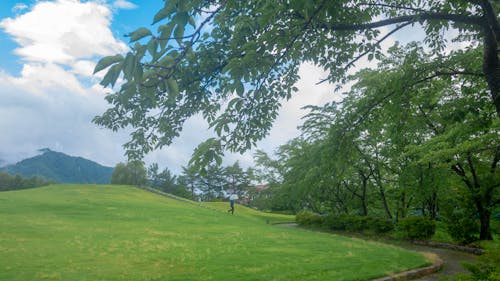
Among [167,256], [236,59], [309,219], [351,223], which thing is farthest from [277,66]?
[309,219]

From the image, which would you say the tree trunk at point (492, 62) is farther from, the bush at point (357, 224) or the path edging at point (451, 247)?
the bush at point (357, 224)

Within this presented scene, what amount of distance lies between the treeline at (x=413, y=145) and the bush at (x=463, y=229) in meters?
0.04

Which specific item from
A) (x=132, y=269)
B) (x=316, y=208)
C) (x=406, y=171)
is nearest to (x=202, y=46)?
(x=132, y=269)

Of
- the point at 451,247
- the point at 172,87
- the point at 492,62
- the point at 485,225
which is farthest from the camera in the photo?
the point at 485,225

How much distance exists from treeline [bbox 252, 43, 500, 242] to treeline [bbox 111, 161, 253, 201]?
37787 mm

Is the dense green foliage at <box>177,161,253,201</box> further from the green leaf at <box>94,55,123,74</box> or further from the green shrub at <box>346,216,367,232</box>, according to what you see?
the green leaf at <box>94,55,123,74</box>

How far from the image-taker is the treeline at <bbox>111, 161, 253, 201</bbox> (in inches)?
2566

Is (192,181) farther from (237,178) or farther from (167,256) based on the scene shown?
(167,256)

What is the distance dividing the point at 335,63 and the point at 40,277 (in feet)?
→ 25.2

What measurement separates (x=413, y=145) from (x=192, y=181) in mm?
65088

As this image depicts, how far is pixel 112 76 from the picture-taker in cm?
170

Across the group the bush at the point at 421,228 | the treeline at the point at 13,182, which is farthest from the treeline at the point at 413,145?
the treeline at the point at 13,182

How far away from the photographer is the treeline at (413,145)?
6559mm

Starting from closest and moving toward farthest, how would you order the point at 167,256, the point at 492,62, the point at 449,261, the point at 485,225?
the point at 492,62 → the point at 167,256 → the point at 449,261 → the point at 485,225
